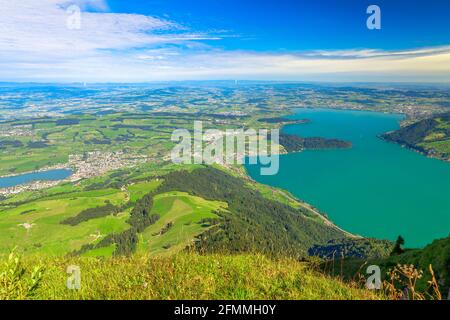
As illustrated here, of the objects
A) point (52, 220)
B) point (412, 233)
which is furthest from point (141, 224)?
point (412, 233)

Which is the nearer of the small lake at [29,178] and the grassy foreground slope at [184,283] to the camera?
the grassy foreground slope at [184,283]

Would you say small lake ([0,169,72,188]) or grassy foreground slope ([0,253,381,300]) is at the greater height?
grassy foreground slope ([0,253,381,300])

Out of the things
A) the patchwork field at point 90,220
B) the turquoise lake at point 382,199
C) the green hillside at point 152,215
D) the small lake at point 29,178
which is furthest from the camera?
the small lake at point 29,178

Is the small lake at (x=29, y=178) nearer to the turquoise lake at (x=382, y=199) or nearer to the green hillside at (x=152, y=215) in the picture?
the green hillside at (x=152, y=215)

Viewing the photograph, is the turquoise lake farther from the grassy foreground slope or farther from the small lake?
the small lake

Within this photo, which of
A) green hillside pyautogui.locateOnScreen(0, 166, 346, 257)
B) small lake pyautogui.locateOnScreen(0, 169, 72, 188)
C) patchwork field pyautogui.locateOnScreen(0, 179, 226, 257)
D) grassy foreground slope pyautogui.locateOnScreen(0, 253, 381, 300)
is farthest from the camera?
small lake pyautogui.locateOnScreen(0, 169, 72, 188)

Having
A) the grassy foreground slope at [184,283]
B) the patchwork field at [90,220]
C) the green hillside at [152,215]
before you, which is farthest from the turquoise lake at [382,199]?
the grassy foreground slope at [184,283]

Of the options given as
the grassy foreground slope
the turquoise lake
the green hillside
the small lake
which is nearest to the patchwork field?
the green hillside
